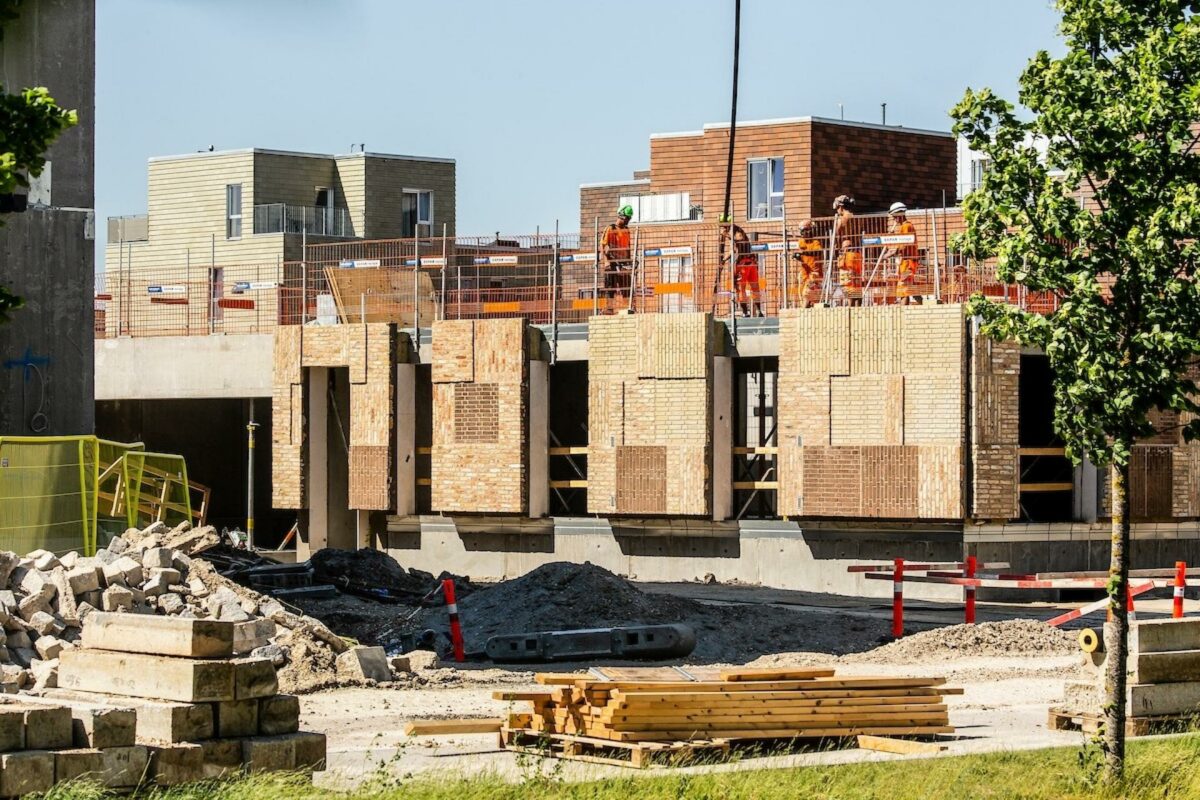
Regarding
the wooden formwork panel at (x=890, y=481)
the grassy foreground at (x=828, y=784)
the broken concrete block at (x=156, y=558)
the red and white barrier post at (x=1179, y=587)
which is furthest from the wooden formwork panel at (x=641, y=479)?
the grassy foreground at (x=828, y=784)

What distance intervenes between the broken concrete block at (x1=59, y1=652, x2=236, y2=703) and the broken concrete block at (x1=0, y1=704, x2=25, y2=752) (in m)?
1.50

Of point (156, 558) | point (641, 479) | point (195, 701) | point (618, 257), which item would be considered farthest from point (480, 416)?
point (195, 701)

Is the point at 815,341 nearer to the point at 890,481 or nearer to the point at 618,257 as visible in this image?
the point at 890,481

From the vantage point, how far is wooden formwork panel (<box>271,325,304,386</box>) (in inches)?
1526

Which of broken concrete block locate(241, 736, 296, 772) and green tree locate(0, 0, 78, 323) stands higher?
green tree locate(0, 0, 78, 323)

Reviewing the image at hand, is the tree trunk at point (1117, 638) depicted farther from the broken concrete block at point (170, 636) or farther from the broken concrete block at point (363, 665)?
the broken concrete block at point (363, 665)

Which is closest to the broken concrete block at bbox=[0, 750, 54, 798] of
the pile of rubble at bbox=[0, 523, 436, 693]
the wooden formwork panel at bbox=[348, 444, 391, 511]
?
the pile of rubble at bbox=[0, 523, 436, 693]

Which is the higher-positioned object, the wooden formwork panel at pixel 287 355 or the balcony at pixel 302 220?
the balcony at pixel 302 220

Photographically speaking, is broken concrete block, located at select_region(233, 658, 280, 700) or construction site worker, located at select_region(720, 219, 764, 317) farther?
construction site worker, located at select_region(720, 219, 764, 317)

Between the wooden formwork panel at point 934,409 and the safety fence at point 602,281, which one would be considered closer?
the wooden formwork panel at point 934,409

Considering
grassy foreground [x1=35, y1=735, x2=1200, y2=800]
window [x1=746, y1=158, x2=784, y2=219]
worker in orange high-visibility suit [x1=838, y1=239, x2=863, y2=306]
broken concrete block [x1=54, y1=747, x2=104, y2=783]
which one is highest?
window [x1=746, y1=158, x2=784, y2=219]

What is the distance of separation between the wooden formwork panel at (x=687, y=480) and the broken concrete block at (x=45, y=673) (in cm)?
1604

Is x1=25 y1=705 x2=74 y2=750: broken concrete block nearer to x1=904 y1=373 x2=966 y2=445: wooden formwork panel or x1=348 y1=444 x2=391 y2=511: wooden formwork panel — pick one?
x1=904 y1=373 x2=966 y2=445: wooden formwork panel

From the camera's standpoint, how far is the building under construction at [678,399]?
31.6m
